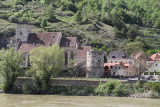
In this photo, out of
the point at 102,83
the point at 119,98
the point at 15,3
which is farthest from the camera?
the point at 15,3

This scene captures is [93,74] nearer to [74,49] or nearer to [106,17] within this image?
[74,49]

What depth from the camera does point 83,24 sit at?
4670 inches

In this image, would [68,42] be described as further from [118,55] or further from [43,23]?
[43,23]

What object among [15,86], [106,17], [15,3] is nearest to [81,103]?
[15,86]

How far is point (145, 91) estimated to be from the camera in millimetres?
62031

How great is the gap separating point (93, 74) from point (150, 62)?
18.7 metres

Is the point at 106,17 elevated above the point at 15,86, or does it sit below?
above

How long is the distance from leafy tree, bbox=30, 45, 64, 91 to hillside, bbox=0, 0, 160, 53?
33926 millimetres

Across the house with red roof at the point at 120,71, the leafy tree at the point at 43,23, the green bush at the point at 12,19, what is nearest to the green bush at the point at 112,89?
the house with red roof at the point at 120,71

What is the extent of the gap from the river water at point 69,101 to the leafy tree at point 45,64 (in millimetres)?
4686

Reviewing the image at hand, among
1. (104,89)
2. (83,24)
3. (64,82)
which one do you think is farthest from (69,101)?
(83,24)

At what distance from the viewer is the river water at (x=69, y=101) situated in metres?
50.3

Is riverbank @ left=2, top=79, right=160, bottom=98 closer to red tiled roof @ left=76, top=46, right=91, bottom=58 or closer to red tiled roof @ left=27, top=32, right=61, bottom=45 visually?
red tiled roof @ left=76, top=46, right=91, bottom=58

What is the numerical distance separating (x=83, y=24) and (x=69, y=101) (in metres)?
65.9
